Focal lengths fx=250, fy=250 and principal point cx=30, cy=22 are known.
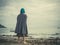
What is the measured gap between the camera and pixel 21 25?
4.81 metres

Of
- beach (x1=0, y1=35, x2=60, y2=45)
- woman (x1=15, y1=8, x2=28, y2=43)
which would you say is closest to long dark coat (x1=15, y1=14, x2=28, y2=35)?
woman (x1=15, y1=8, x2=28, y2=43)

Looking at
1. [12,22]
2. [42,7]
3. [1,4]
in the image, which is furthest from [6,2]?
[42,7]

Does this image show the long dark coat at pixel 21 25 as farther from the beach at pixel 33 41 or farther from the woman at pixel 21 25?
the beach at pixel 33 41

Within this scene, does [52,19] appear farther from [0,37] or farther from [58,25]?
[0,37]

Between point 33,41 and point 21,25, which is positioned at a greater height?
point 21,25

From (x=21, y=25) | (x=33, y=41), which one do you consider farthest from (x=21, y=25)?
(x=33, y=41)

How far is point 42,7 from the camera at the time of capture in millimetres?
4883

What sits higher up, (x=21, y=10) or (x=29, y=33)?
(x=21, y=10)

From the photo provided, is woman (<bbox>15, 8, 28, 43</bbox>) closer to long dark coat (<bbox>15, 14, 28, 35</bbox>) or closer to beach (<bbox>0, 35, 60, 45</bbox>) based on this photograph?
long dark coat (<bbox>15, 14, 28, 35</bbox>)

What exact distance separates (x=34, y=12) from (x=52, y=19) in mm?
377

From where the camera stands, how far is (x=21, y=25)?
4.81 meters

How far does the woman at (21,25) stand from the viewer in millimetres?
4809

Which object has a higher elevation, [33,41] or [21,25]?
[21,25]

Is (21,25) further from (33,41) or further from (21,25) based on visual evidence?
(33,41)
